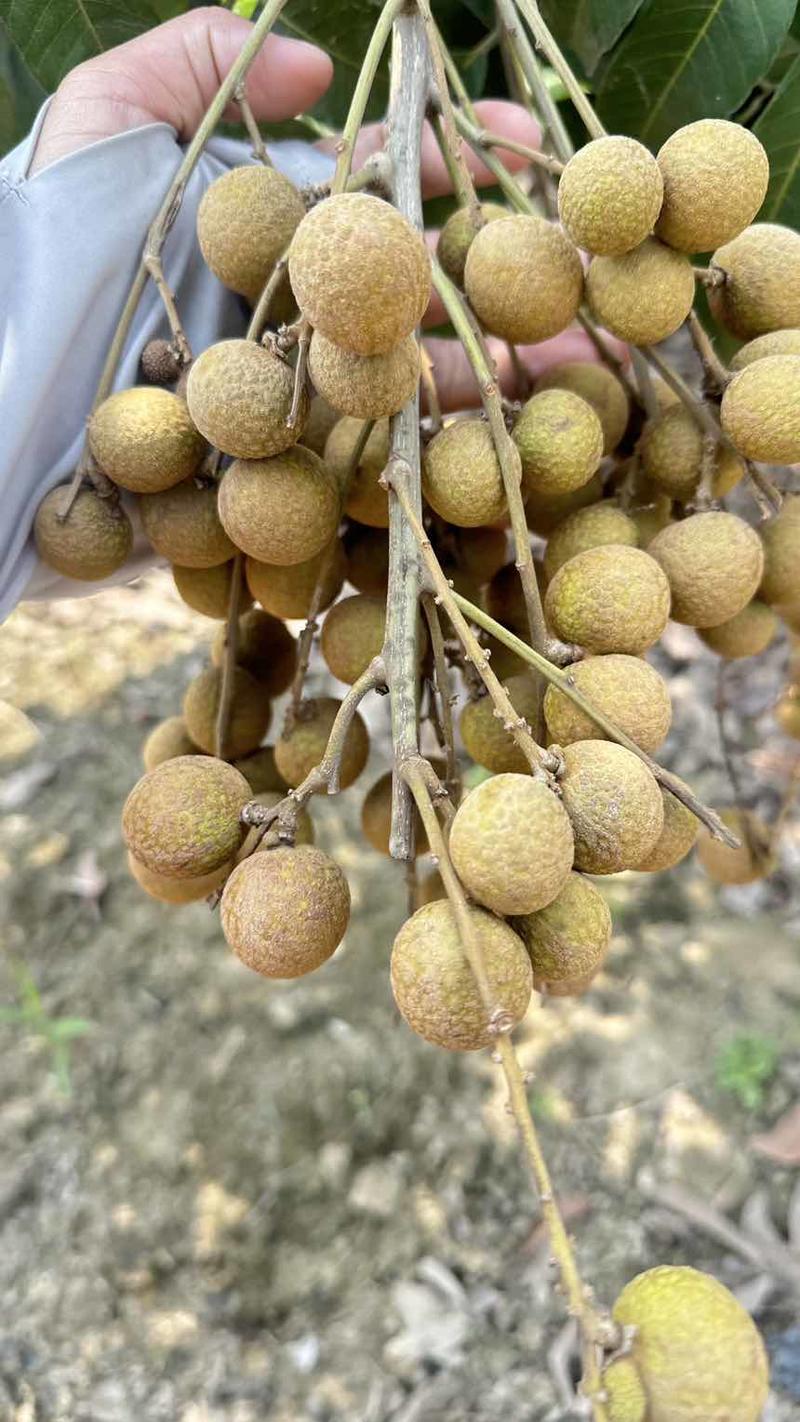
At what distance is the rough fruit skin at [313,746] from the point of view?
888 millimetres

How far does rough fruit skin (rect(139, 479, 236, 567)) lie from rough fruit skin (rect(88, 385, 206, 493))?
25 mm

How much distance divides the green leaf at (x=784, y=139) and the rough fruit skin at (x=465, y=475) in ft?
1.75

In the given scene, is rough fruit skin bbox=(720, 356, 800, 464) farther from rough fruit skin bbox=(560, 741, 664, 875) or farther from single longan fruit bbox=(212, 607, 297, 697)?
single longan fruit bbox=(212, 607, 297, 697)

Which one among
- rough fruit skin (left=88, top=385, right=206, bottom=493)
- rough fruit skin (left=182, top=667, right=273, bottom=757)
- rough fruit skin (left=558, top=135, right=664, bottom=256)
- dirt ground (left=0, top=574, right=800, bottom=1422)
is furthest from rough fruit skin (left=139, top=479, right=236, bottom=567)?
dirt ground (left=0, top=574, right=800, bottom=1422)

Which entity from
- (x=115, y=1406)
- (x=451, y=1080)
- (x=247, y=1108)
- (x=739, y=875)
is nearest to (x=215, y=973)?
(x=247, y=1108)

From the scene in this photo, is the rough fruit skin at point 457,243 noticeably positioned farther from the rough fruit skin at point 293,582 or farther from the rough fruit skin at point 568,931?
the rough fruit skin at point 568,931

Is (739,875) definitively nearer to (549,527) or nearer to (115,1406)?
(549,527)

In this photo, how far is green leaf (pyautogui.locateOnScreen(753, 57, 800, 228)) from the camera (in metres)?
1.05

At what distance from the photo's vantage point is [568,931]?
644 mm

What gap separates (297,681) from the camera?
2.83 ft

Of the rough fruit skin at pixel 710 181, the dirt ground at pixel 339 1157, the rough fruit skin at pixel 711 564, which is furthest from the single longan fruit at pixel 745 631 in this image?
the dirt ground at pixel 339 1157

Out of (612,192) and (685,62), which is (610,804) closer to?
(612,192)

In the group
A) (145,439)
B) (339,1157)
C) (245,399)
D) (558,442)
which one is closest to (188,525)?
(145,439)

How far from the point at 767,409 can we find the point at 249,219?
439mm
